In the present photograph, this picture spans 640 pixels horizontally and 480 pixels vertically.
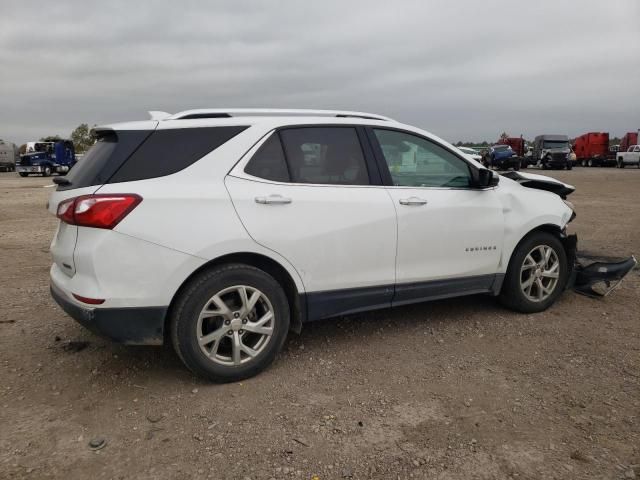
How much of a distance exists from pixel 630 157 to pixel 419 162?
136 ft

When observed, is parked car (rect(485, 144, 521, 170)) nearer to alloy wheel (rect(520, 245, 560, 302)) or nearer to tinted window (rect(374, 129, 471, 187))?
alloy wheel (rect(520, 245, 560, 302))

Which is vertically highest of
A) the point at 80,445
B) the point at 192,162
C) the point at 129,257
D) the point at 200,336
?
the point at 192,162

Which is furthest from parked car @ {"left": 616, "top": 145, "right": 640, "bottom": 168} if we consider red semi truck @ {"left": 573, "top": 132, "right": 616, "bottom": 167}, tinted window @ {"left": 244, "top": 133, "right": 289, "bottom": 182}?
tinted window @ {"left": 244, "top": 133, "right": 289, "bottom": 182}

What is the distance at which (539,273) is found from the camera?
15.2ft

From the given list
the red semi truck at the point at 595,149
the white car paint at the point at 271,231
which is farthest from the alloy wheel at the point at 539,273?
the red semi truck at the point at 595,149

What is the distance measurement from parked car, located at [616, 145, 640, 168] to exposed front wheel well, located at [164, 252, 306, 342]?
140 ft

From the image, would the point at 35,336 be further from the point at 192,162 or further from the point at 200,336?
the point at 192,162

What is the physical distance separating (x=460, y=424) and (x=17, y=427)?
8.07 ft

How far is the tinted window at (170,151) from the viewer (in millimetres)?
3162

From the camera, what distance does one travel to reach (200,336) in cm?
325

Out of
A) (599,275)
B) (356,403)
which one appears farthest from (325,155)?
(599,275)

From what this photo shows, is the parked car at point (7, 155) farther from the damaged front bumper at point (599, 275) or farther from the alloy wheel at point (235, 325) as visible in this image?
the damaged front bumper at point (599, 275)

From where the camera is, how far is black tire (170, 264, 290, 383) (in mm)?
3195

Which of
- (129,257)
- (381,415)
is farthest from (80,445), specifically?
(381,415)
